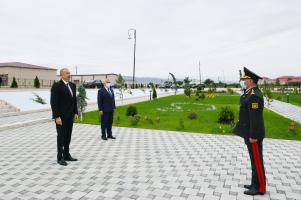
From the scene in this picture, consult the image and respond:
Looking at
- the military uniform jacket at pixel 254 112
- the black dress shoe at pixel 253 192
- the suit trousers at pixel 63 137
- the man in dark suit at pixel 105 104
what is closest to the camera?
the military uniform jacket at pixel 254 112

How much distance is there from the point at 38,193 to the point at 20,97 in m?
18.4

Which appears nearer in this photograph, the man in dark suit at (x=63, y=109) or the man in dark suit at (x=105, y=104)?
the man in dark suit at (x=63, y=109)

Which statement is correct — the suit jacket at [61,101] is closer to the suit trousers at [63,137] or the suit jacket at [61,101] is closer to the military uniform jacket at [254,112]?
the suit trousers at [63,137]

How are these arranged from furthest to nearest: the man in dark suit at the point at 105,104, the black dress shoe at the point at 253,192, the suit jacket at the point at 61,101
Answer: the man in dark suit at the point at 105,104
the suit jacket at the point at 61,101
the black dress shoe at the point at 253,192

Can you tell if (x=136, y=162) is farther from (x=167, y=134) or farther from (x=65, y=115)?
(x=167, y=134)

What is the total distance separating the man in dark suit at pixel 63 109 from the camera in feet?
21.8

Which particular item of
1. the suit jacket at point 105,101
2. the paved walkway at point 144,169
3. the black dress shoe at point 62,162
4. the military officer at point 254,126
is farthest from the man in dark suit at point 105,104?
the military officer at point 254,126

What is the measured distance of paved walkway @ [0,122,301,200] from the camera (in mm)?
5016

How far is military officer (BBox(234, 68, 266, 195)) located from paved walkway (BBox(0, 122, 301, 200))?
0.25 metres

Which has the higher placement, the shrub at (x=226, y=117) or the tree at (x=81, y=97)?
the tree at (x=81, y=97)

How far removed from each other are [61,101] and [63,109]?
0.19 metres

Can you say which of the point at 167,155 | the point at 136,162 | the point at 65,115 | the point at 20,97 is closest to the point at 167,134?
the point at 167,155

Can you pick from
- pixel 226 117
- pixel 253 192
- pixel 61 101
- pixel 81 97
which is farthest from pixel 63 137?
pixel 226 117

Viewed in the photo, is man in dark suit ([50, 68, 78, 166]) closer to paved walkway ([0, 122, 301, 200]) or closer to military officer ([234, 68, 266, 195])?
paved walkway ([0, 122, 301, 200])
